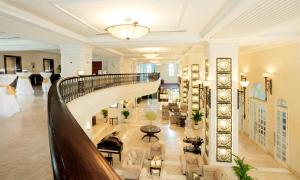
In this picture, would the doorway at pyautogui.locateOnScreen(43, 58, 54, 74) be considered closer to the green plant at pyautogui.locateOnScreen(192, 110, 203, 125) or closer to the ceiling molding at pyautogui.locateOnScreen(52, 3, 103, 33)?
the ceiling molding at pyautogui.locateOnScreen(52, 3, 103, 33)

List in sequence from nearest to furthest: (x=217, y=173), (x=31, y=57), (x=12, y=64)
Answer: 1. (x=217, y=173)
2. (x=12, y=64)
3. (x=31, y=57)

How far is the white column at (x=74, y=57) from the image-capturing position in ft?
30.0

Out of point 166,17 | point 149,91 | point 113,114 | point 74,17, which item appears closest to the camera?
point 74,17

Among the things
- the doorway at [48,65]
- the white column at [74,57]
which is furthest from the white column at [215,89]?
the doorway at [48,65]

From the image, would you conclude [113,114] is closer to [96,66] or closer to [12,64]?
[96,66]

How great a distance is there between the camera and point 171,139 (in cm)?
1284

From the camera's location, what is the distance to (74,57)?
9258mm

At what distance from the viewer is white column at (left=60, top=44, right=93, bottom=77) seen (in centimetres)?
913

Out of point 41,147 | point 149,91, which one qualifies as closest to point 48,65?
point 149,91

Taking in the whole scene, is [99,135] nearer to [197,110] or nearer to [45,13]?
[197,110]

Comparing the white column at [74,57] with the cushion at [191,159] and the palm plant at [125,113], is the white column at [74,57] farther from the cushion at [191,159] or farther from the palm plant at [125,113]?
the palm plant at [125,113]

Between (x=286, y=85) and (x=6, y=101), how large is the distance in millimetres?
10635

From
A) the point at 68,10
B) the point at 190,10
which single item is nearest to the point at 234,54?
the point at 190,10

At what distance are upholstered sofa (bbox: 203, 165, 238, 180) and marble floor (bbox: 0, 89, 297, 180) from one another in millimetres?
1106
